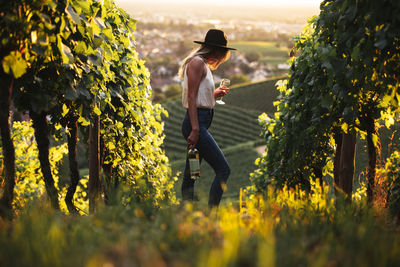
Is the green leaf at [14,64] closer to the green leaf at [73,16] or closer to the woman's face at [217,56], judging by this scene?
the green leaf at [73,16]

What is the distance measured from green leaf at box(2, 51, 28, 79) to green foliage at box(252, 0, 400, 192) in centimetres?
193

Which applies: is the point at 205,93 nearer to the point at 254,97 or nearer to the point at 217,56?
the point at 217,56

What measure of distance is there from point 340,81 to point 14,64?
2291mm

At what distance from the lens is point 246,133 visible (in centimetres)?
3600

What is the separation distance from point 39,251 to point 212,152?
6.20 ft

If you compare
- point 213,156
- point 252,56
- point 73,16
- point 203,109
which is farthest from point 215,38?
point 252,56

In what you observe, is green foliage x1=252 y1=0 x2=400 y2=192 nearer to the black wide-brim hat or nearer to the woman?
the black wide-brim hat

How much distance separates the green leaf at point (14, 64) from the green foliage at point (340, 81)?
1.93 meters

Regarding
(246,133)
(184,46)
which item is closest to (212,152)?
(246,133)

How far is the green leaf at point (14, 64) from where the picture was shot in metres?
2.19

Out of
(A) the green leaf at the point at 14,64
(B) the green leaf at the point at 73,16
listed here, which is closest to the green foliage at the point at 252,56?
(B) the green leaf at the point at 73,16

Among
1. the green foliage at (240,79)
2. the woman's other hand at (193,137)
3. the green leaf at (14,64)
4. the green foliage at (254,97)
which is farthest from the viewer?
the green foliage at (240,79)

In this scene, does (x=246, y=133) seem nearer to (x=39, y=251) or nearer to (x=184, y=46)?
(x=39, y=251)

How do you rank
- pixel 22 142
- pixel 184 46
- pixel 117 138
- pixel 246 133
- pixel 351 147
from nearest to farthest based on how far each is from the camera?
pixel 351 147 < pixel 117 138 < pixel 22 142 < pixel 246 133 < pixel 184 46
